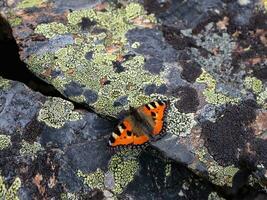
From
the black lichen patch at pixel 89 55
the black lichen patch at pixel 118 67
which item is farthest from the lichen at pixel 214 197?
the black lichen patch at pixel 89 55

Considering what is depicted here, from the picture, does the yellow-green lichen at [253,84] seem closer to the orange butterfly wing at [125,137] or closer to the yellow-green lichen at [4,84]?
the orange butterfly wing at [125,137]

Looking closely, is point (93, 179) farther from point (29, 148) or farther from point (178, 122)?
point (178, 122)

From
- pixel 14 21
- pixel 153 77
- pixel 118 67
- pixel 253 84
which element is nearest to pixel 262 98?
pixel 253 84

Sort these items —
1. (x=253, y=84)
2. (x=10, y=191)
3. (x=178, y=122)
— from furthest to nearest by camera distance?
(x=253, y=84) → (x=178, y=122) → (x=10, y=191)

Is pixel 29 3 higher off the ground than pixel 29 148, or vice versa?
pixel 29 3

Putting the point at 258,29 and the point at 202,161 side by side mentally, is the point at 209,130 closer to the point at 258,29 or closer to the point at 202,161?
the point at 202,161
